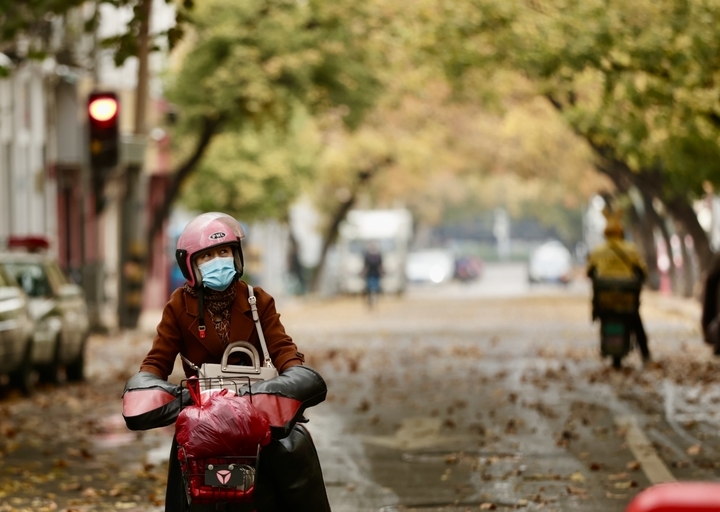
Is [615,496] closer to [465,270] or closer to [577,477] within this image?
[577,477]

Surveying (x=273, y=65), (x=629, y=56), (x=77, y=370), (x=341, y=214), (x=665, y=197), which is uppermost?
(x=273, y=65)

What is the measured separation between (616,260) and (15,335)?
671 centimetres

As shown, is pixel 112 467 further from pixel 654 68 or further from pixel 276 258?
pixel 276 258

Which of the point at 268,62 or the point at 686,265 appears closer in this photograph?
the point at 268,62

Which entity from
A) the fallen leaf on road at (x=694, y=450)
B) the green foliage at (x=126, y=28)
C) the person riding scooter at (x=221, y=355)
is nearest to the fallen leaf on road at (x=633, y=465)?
the fallen leaf on road at (x=694, y=450)

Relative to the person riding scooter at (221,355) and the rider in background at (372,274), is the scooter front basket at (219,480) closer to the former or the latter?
the person riding scooter at (221,355)

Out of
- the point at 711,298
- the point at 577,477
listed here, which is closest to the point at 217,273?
the point at 577,477

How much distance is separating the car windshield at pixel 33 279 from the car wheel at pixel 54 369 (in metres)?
0.78

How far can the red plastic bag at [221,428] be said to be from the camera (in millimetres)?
4832

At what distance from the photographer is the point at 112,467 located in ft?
36.7

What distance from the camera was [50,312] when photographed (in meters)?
18.5

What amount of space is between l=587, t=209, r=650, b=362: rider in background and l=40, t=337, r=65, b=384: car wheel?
20.5 feet

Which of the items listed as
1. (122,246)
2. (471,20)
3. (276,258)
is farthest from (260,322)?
(276,258)

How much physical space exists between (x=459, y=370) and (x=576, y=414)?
5728 mm
